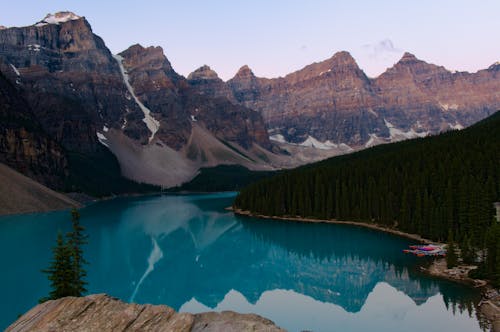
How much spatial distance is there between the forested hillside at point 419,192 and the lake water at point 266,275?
5.59m

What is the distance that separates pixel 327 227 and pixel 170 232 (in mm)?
33891

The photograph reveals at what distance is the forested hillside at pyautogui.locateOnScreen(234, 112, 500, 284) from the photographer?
63688 millimetres

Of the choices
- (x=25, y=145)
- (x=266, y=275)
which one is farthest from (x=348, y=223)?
(x=25, y=145)

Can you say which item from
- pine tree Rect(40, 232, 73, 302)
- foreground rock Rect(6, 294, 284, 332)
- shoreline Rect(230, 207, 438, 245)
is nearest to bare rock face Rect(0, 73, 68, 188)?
shoreline Rect(230, 207, 438, 245)

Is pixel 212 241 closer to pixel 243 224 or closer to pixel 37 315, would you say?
pixel 243 224

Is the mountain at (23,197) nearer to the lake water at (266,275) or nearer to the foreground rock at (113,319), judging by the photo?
the lake water at (266,275)

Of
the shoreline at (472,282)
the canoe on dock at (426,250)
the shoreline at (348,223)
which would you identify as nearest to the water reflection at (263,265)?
the shoreline at (472,282)

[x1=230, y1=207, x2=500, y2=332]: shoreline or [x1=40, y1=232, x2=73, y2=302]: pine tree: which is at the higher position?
[x1=40, y1=232, x2=73, y2=302]: pine tree

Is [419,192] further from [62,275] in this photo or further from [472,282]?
[62,275]

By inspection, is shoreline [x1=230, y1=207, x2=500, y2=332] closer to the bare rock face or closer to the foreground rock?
the foreground rock

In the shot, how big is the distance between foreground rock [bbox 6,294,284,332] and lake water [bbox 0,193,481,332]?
70.7ft

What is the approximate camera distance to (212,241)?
87.6 m

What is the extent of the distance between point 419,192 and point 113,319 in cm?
7216

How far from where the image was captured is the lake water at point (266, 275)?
Answer: 133 ft
